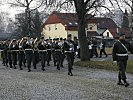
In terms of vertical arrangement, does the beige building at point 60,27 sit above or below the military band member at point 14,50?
above

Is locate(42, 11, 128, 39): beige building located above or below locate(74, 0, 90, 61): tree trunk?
above

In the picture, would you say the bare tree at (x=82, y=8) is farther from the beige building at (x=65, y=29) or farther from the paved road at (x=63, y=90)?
the beige building at (x=65, y=29)

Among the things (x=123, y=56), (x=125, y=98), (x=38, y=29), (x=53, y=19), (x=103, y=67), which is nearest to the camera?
(x=125, y=98)

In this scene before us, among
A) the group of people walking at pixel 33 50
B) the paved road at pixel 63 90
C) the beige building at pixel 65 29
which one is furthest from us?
the beige building at pixel 65 29

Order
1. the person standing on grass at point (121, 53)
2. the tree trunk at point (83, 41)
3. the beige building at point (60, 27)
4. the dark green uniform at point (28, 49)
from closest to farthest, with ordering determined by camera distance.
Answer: the person standing on grass at point (121, 53) < the dark green uniform at point (28, 49) < the tree trunk at point (83, 41) < the beige building at point (60, 27)

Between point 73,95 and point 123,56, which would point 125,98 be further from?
point 123,56

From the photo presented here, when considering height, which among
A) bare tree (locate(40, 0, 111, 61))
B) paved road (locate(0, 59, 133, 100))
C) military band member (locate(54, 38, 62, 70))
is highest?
bare tree (locate(40, 0, 111, 61))

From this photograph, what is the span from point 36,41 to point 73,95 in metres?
11.7

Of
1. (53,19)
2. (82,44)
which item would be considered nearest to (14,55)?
(82,44)

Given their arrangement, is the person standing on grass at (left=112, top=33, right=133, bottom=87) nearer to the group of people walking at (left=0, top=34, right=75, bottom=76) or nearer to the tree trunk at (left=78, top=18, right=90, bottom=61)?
the group of people walking at (left=0, top=34, right=75, bottom=76)

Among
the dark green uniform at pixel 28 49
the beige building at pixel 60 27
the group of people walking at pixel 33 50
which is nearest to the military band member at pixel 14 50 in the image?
the group of people walking at pixel 33 50

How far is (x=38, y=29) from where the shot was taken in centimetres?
6200

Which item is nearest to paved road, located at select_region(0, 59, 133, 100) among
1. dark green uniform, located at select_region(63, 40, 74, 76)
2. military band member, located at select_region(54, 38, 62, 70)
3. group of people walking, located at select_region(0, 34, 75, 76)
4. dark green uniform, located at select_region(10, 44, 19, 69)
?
dark green uniform, located at select_region(63, 40, 74, 76)

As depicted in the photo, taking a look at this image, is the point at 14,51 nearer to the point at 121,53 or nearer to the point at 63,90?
the point at 121,53
